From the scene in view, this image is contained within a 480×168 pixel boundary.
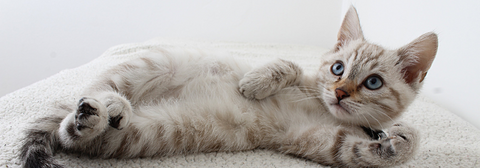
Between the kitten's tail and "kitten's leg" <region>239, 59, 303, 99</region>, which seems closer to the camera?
the kitten's tail

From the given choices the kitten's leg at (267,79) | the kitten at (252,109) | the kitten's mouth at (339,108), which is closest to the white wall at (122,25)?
the kitten at (252,109)

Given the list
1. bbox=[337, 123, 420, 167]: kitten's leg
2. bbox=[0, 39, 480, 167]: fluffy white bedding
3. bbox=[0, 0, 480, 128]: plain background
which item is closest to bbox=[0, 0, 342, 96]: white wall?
bbox=[0, 0, 480, 128]: plain background

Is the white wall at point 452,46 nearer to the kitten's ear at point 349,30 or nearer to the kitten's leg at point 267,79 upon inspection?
the kitten's ear at point 349,30

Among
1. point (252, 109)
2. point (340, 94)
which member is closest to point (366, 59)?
point (340, 94)

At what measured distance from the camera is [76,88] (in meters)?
1.30

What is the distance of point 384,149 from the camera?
0.88 m

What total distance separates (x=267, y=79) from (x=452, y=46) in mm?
1135

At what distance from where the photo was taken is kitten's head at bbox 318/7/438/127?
1.00m

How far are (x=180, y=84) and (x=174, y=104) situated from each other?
0.51 ft

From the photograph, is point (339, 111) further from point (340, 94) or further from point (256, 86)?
point (256, 86)

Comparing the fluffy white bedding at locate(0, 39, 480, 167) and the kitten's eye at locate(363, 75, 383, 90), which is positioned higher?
the kitten's eye at locate(363, 75, 383, 90)

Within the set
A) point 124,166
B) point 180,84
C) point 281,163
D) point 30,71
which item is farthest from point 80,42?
point 281,163

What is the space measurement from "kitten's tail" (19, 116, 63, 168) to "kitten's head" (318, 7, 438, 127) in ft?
3.04

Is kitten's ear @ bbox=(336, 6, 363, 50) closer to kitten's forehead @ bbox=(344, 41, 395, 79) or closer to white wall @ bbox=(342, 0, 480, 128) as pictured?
kitten's forehead @ bbox=(344, 41, 395, 79)
